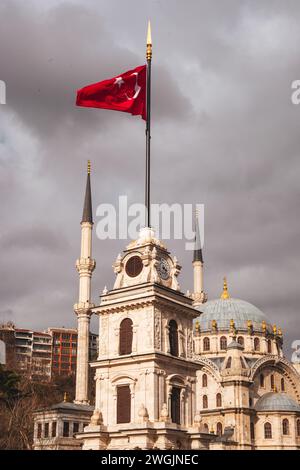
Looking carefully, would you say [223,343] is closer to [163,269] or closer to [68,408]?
[68,408]

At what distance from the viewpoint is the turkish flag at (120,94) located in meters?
38.8

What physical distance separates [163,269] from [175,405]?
340 inches

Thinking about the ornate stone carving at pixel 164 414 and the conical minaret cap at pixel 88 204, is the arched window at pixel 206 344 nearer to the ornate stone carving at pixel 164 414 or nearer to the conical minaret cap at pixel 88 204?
the conical minaret cap at pixel 88 204

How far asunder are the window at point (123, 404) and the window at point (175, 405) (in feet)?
8.83

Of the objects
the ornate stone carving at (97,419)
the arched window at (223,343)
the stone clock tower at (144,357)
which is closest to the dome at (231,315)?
the arched window at (223,343)

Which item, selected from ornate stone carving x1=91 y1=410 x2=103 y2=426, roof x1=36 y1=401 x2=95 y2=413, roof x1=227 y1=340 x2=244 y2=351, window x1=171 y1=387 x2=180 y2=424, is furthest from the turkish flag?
roof x1=227 y1=340 x2=244 y2=351

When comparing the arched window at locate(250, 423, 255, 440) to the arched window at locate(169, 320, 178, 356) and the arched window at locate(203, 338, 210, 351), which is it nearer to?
the arched window at locate(203, 338, 210, 351)

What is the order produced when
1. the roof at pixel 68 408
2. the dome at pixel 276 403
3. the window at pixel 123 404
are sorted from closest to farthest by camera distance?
the window at pixel 123 404
the roof at pixel 68 408
the dome at pixel 276 403

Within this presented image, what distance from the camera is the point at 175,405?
4025 centimetres

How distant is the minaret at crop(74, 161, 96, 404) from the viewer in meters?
59.7

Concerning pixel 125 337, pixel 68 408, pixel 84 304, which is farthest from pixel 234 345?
pixel 125 337

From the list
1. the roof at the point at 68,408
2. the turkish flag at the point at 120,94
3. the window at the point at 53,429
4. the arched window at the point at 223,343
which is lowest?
the window at the point at 53,429
